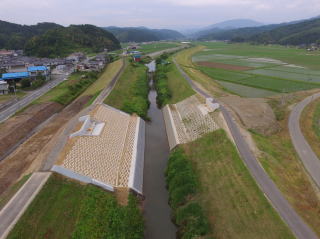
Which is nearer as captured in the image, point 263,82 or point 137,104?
point 137,104

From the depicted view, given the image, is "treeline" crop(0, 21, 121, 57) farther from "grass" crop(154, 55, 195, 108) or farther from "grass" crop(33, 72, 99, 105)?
"grass" crop(154, 55, 195, 108)

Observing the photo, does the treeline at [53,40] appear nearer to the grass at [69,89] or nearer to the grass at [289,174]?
the grass at [69,89]

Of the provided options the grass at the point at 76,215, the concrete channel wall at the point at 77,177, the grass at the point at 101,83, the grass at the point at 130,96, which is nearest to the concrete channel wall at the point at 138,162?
the grass at the point at 76,215

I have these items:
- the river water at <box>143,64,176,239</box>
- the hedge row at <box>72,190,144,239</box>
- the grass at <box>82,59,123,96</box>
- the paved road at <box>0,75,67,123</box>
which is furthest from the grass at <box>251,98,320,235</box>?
the paved road at <box>0,75,67,123</box>

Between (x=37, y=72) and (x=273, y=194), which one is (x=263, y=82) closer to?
(x=273, y=194)

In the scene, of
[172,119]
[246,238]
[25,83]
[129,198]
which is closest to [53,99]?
[25,83]

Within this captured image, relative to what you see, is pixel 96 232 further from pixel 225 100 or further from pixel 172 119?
pixel 225 100

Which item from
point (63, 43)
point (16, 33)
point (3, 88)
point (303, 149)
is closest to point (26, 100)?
point (3, 88)
